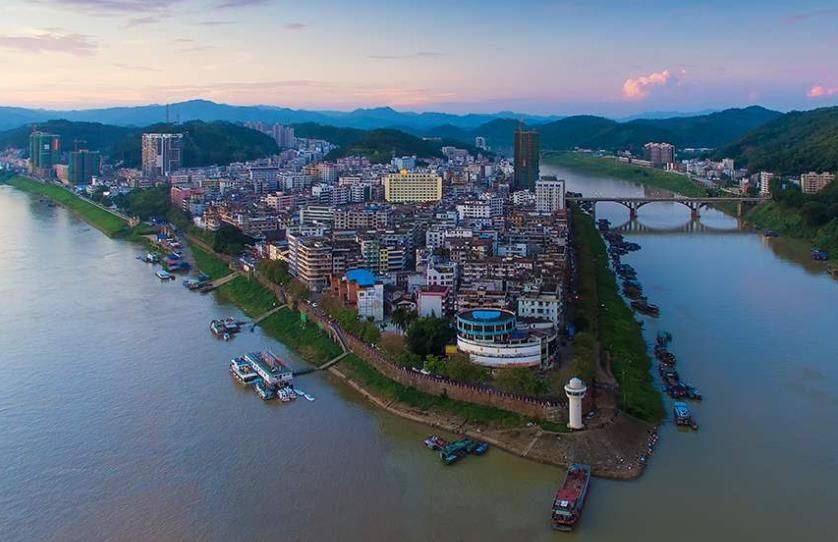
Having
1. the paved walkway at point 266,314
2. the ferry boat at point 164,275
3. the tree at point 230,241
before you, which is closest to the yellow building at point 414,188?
the tree at point 230,241

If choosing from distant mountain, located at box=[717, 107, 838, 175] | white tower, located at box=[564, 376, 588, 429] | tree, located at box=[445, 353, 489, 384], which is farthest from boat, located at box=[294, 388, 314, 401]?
distant mountain, located at box=[717, 107, 838, 175]

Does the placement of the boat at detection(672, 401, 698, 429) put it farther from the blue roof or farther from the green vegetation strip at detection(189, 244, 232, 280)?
the green vegetation strip at detection(189, 244, 232, 280)

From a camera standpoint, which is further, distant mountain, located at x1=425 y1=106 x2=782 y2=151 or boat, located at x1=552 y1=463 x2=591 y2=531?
distant mountain, located at x1=425 y1=106 x2=782 y2=151

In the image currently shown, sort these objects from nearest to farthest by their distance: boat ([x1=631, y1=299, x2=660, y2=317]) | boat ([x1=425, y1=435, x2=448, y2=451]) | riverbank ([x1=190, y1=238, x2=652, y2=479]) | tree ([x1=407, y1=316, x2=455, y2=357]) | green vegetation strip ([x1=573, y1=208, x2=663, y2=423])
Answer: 1. riverbank ([x1=190, y1=238, x2=652, y2=479])
2. boat ([x1=425, y1=435, x2=448, y2=451])
3. green vegetation strip ([x1=573, y1=208, x2=663, y2=423])
4. tree ([x1=407, y1=316, x2=455, y2=357])
5. boat ([x1=631, y1=299, x2=660, y2=317])

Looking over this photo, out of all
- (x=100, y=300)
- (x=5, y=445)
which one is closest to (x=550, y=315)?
(x=5, y=445)

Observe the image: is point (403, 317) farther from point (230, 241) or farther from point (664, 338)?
point (230, 241)

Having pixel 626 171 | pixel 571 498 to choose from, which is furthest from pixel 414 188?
pixel 626 171
